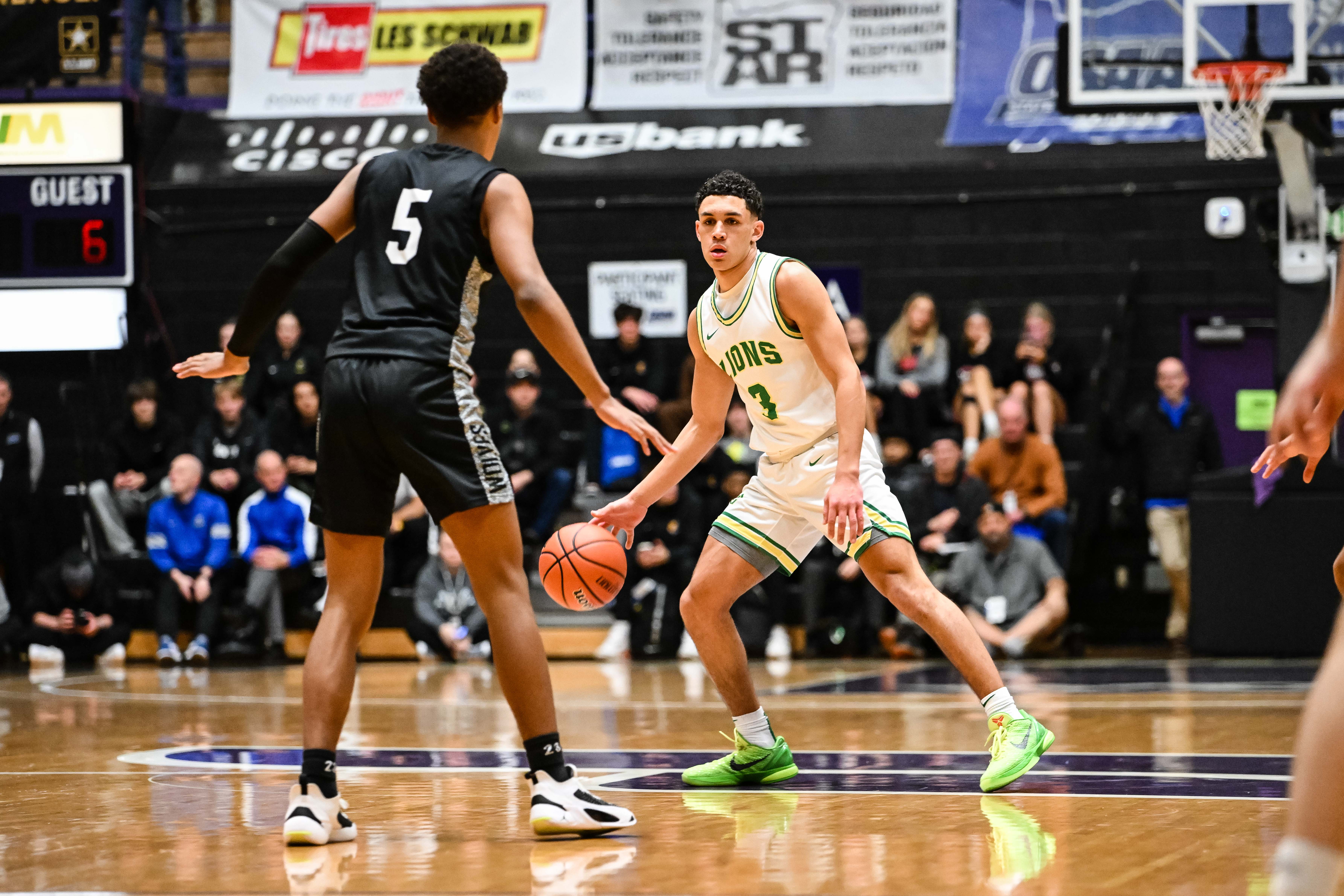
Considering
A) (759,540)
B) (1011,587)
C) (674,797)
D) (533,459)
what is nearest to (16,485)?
(533,459)

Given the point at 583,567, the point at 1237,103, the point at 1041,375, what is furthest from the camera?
the point at 1041,375

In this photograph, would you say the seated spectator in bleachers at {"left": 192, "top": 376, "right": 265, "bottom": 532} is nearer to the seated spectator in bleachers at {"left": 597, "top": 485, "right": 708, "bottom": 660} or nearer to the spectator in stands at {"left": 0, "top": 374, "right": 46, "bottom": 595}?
the spectator in stands at {"left": 0, "top": 374, "right": 46, "bottom": 595}

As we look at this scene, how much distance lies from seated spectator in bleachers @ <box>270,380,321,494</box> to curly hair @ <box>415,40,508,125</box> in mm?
8766

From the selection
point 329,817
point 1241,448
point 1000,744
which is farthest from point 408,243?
point 1241,448

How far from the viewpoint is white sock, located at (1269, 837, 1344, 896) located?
254 cm

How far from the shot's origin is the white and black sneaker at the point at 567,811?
4496mm

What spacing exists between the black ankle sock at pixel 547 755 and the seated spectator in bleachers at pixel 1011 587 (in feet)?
25.7

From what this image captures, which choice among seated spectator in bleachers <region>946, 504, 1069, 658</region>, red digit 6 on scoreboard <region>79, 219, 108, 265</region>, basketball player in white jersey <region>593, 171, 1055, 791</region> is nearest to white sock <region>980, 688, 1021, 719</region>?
basketball player in white jersey <region>593, 171, 1055, 791</region>

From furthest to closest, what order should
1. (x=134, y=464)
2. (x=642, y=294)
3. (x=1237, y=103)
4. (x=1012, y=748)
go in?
(x=642, y=294) < (x=134, y=464) < (x=1237, y=103) < (x=1012, y=748)

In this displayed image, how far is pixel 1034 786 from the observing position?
5.58 meters

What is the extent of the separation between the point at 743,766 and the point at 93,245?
9.46 meters

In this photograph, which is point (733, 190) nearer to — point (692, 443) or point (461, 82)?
point (692, 443)

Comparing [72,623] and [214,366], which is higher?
[214,366]

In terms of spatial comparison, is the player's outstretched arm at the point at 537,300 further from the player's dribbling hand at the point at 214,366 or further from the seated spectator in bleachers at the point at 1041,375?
the seated spectator in bleachers at the point at 1041,375
